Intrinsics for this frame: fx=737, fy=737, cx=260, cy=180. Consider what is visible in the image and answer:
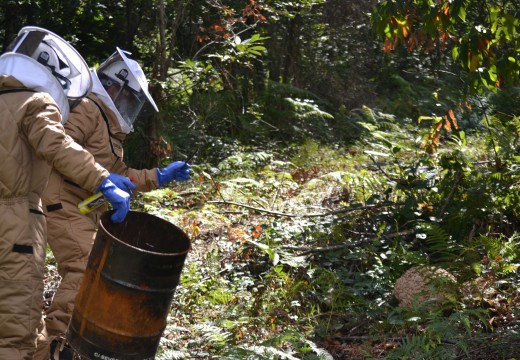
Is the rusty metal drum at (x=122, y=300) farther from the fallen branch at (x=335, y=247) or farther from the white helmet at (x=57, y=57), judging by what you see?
the fallen branch at (x=335, y=247)

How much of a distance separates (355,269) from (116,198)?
2.85m

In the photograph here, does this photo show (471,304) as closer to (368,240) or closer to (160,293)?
(368,240)

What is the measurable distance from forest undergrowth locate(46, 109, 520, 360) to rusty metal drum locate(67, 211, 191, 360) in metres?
0.59

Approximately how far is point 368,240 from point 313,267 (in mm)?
560

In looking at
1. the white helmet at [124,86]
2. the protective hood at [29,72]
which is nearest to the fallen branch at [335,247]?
the white helmet at [124,86]

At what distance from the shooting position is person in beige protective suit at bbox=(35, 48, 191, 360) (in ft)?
16.0

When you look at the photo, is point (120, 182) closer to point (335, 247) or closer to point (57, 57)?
point (57, 57)

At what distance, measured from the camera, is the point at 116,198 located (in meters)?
4.24

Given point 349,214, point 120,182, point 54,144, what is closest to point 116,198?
point 120,182

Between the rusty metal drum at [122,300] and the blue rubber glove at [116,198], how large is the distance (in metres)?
0.12

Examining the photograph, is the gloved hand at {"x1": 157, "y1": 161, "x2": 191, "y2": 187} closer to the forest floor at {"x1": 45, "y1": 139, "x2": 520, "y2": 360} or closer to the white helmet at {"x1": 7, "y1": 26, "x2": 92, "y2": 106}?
the white helmet at {"x1": 7, "y1": 26, "x2": 92, "y2": 106}

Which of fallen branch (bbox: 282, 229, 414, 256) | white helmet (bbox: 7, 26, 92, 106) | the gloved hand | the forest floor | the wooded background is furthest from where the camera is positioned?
fallen branch (bbox: 282, 229, 414, 256)

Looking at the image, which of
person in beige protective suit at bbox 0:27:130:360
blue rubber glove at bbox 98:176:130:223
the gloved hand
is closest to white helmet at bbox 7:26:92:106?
person in beige protective suit at bbox 0:27:130:360

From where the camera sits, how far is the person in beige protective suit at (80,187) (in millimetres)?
4875
